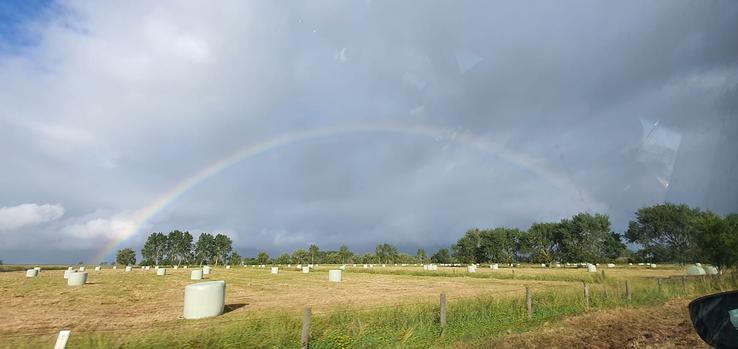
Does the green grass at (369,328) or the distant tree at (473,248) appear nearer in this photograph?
the green grass at (369,328)

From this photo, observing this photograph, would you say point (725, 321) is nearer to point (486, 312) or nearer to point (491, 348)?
point (491, 348)

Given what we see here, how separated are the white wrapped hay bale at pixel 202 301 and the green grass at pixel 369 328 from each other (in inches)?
53.9

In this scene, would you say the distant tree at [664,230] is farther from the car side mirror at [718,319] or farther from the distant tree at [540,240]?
the car side mirror at [718,319]

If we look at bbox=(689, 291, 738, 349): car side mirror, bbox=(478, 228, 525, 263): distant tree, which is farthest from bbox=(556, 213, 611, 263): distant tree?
bbox=(689, 291, 738, 349): car side mirror

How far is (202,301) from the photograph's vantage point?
70.2 ft

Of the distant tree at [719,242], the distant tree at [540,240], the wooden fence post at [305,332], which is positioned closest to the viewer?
the wooden fence post at [305,332]

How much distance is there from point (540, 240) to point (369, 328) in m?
189

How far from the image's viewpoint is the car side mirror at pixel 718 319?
385 cm

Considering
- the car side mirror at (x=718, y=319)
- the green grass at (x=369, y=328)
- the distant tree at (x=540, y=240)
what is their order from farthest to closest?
the distant tree at (x=540, y=240), the green grass at (x=369, y=328), the car side mirror at (x=718, y=319)

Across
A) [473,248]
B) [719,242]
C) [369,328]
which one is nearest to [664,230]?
[473,248]

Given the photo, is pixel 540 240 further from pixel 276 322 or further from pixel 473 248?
pixel 276 322

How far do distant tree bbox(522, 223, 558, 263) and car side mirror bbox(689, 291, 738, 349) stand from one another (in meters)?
195

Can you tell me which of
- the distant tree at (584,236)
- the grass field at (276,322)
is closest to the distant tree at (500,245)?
the distant tree at (584,236)

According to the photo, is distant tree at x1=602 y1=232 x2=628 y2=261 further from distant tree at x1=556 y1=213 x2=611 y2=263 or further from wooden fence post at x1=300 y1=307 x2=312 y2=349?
wooden fence post at x1=300 y1=307 x2=312 y2=349
